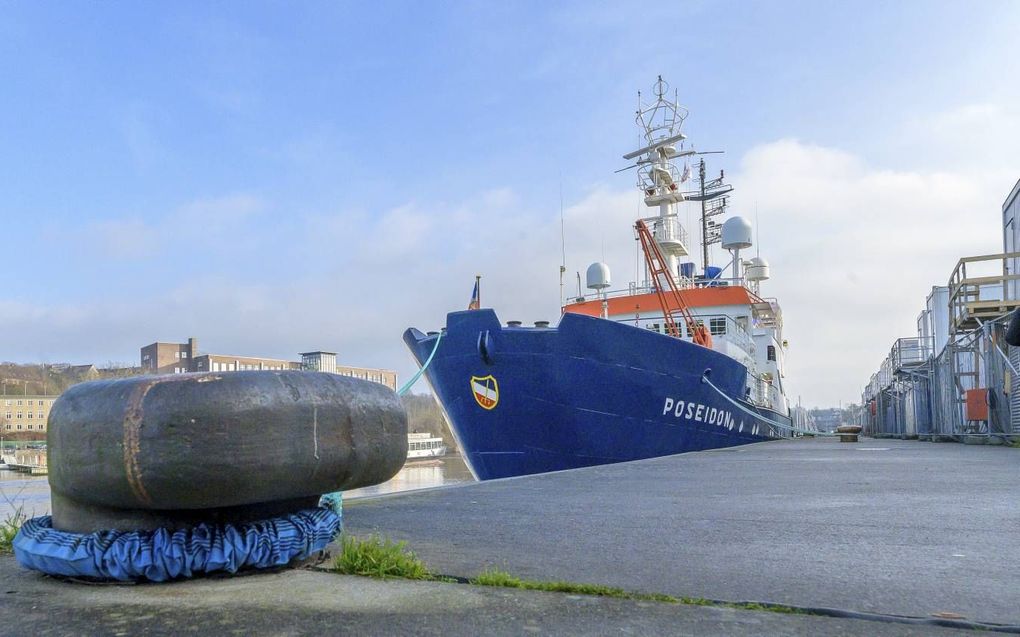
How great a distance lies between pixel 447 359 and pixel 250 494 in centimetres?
933

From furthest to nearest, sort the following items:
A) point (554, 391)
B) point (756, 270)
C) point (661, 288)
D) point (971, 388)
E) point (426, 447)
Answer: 1. point (426, 447)
2. point (756, 270)
3. point (971, 388)
4. point (661, 288)
5. point (554, 391)

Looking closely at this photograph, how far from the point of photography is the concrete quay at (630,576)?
1.90 meters

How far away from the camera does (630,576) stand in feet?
8.12

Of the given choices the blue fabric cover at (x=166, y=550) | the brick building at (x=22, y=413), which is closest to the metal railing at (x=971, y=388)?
the blue fabric cover at (x=166, y=550)

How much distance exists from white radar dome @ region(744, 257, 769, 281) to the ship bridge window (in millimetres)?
11423

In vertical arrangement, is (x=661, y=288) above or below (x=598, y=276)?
below

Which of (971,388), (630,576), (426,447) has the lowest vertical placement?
(426,447)

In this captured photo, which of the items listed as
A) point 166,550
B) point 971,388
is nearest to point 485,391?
point 166,550

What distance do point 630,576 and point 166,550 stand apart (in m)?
1.60

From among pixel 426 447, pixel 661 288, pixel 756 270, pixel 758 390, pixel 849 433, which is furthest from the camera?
pixel 426 447

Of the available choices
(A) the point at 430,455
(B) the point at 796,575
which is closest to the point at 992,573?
(B) the point at 796,575

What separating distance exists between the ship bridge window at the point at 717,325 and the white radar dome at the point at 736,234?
733 cm

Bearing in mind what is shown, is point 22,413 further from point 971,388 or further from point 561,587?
point 561,587

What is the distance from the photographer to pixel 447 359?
38.5 feet
